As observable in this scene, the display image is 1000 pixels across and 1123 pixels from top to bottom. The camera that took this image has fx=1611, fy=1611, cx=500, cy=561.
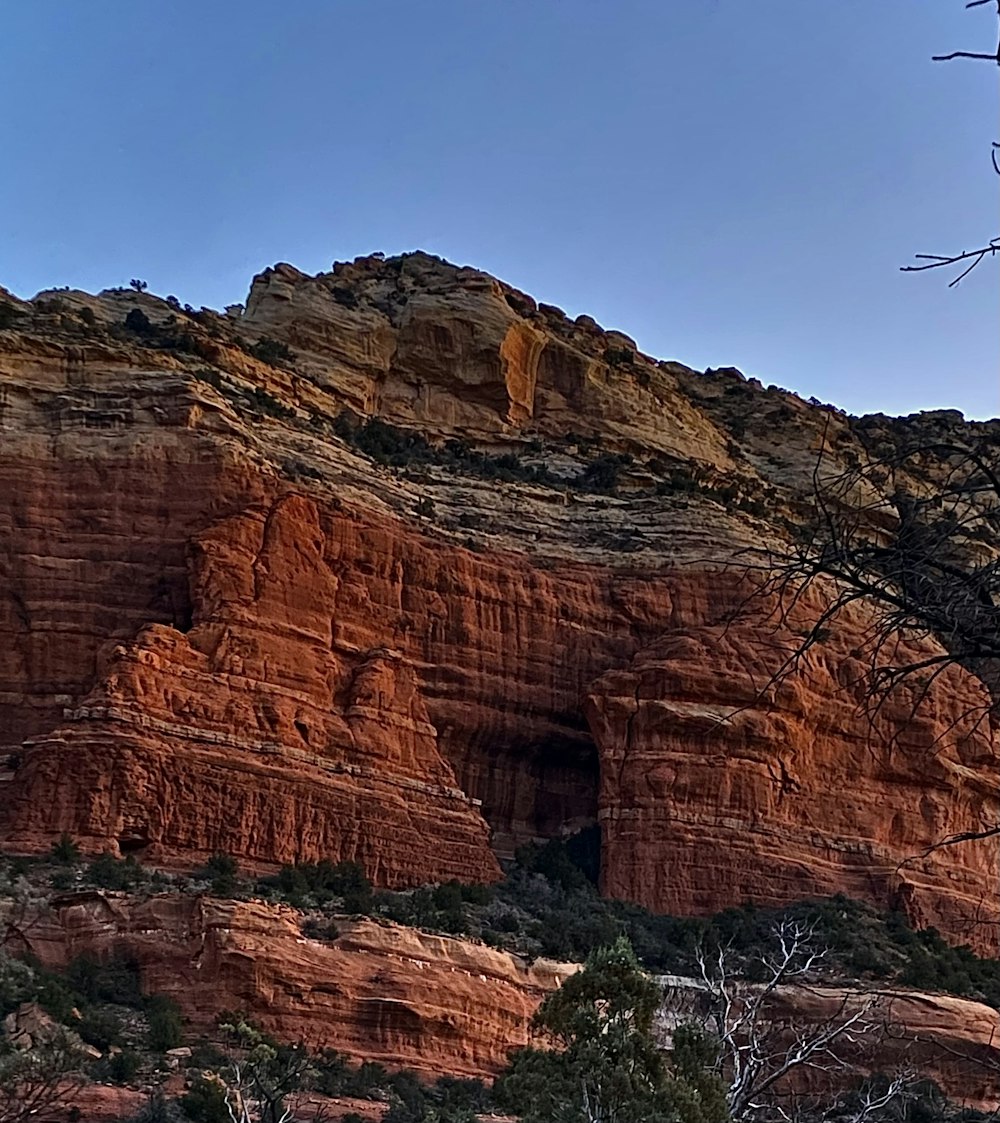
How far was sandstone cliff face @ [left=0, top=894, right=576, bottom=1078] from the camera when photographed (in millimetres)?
32688

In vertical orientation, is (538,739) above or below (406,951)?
above

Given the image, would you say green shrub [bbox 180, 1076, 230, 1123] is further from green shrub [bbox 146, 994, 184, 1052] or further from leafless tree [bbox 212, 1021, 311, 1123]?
green shrub [bbox 146, 994, 184, 1052]

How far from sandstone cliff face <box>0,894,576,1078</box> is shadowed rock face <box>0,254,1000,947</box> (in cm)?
412

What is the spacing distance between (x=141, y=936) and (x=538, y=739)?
1814 centimetres

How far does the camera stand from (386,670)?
4553cm

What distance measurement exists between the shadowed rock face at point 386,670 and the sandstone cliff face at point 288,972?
4120 mm

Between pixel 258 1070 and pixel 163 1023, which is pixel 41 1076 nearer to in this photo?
pixel 258 1070

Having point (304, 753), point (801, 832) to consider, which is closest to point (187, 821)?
point (304, 753)

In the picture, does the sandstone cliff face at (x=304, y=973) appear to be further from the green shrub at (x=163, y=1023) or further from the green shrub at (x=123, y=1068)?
the green shrub at (x=123, y=1068)

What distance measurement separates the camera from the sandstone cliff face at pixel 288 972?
32.7 metres

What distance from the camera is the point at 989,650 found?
5.22 m

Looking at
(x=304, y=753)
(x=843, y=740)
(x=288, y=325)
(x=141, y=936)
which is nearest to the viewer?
(x=141, y=936)

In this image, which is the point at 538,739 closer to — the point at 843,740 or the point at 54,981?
the point at 843,740


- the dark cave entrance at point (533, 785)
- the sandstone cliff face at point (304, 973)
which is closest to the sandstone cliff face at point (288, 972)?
the sandstone cliff face at point (304, 973)
